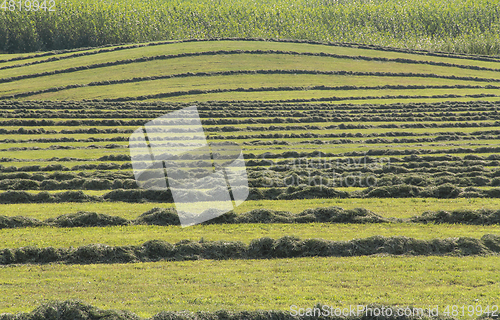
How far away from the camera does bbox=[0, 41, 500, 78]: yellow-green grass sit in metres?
103

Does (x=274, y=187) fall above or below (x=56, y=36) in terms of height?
below

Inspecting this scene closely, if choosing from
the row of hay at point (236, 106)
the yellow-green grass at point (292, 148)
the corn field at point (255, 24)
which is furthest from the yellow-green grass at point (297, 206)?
the corn field at point (255, 24)

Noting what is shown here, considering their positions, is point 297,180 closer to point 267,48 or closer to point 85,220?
point 85,220

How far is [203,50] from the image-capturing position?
111688mm

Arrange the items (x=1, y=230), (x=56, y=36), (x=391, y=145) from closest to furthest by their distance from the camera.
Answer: (x=1, y=230)
(x=391, y=145)
(x=56, y=36)

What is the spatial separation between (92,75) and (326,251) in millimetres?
87112

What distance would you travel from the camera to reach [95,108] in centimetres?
7612

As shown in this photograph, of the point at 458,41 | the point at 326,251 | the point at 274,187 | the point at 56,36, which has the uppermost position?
the point at 56,36

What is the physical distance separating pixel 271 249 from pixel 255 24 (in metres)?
143

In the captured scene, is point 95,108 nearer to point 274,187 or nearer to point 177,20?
point 274,187

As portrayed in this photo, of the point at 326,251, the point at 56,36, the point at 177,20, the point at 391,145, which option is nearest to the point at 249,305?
the point at 326,251

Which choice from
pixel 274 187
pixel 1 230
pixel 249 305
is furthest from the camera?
pixel 274 187

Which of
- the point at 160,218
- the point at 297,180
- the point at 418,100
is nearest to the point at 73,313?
the point at 160,218

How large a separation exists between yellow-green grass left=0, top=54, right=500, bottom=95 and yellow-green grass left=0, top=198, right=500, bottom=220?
61.9 meters
